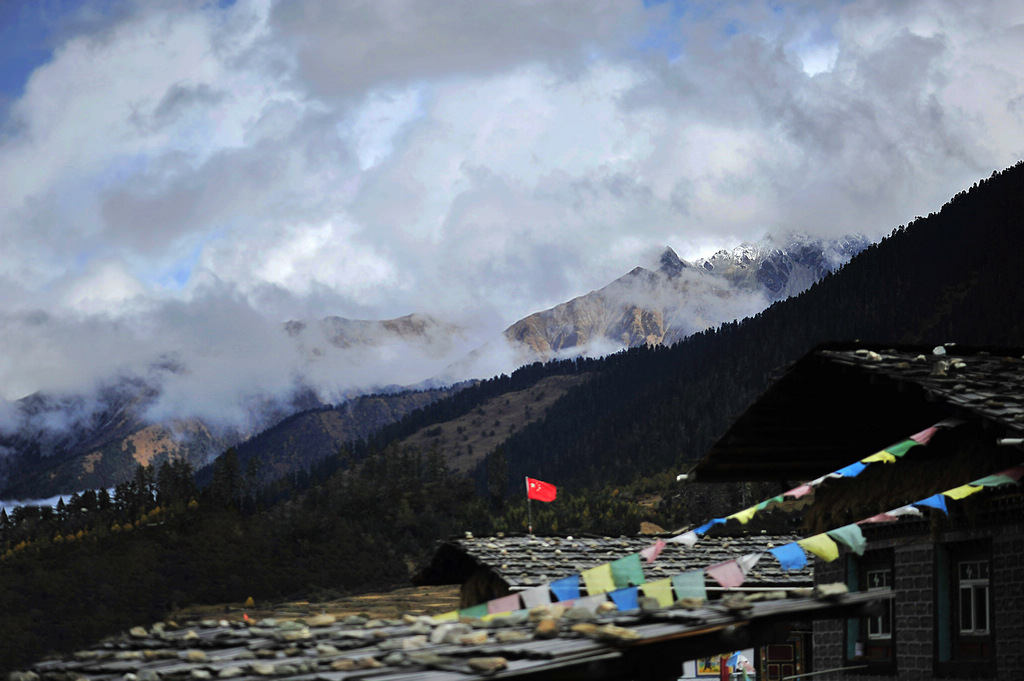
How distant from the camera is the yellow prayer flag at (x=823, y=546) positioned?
36.5 ft

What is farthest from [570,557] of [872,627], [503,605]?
[503,605]

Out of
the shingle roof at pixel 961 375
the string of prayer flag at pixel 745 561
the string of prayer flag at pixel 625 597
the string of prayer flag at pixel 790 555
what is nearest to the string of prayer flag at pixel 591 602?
the string of prayer flag at pixel 625 597

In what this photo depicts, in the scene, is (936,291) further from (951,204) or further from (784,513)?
(784,513)

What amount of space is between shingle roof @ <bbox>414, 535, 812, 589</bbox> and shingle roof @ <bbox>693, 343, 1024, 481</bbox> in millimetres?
4579

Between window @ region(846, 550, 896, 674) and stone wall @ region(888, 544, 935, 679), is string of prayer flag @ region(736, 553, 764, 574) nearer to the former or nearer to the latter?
stone wall @ region(888, 544, 935, 679)

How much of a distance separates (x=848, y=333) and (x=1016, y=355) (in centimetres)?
12078

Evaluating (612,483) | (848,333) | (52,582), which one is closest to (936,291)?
(848,333)

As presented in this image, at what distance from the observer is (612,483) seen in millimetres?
143500

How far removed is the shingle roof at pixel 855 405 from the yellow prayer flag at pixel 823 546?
2.43 metres

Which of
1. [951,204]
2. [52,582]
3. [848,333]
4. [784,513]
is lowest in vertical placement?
[52,582]

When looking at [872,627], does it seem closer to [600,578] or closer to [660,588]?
[600,578]

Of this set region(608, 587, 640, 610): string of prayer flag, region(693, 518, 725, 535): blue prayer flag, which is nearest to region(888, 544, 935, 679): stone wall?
region(693, 518, 725, 535): blue prayer flag

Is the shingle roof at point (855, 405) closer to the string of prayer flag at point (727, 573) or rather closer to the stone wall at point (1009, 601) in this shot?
the stone wall at point (1009, 601)

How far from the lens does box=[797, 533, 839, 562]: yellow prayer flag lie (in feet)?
36.5
